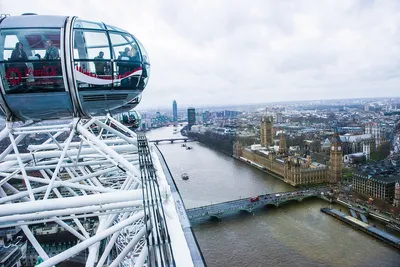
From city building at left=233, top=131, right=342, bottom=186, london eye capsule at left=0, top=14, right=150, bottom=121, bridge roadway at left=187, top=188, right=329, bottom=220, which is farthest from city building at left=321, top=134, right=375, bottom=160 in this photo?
london eye capsule at left=0, top=14, right=150, bottom=121

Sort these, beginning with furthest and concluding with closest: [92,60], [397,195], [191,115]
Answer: [191,115] < [397,195] < [92,60]

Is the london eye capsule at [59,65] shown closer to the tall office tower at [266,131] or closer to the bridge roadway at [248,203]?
the bridge roadway at [248,203]

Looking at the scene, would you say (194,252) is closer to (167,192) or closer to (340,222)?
(167,192)

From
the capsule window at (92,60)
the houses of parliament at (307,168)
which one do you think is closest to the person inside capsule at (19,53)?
the capsule window at (92,60)

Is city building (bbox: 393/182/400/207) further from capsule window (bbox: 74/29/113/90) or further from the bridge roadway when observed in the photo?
capsule window (bbox: 74/29/113/90)

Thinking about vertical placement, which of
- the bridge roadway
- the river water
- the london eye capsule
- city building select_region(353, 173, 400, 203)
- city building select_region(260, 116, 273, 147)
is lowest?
the river water

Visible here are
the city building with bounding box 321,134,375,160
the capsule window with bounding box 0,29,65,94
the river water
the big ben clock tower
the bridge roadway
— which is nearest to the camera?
the capsule window with bounding box 0,29,65,94

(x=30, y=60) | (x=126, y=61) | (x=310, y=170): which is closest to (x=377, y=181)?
(x=310, y=170)

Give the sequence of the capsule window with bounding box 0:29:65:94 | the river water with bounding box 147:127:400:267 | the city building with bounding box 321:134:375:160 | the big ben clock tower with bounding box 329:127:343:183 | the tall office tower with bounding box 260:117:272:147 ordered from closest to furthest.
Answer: the capsule window with bounding box 0:29:65:94, the river water with bounding box 147:127:400:267, the big ben clock tower with bounding box 329:127:343:183, the city building with bounding box 321:134:375:160, the tall office tower with bounding box 260:117:272:147

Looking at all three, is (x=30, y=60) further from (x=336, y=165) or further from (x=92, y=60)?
(x=336, y=165)
